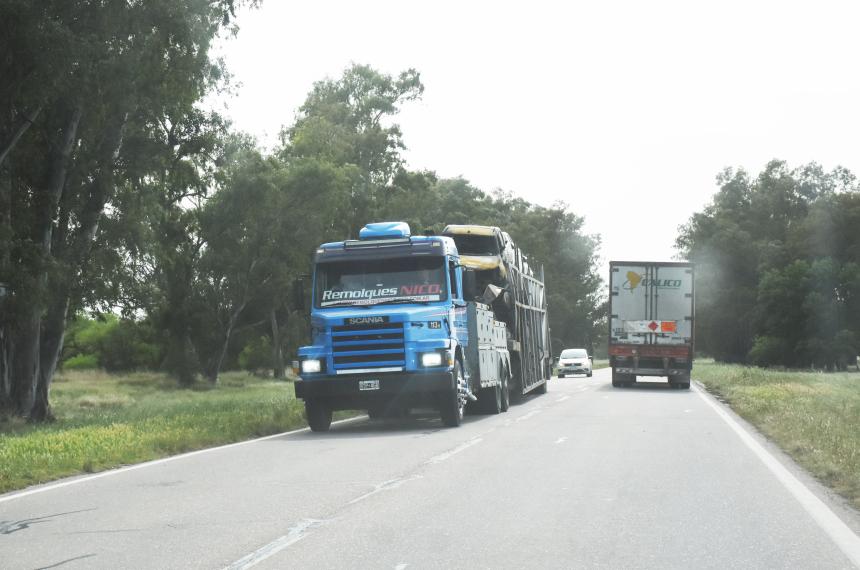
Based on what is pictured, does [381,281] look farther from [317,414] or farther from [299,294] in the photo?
[317,414]

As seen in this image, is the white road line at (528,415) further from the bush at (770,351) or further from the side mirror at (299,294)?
the bush at (770,351)

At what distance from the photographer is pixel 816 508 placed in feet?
32.7

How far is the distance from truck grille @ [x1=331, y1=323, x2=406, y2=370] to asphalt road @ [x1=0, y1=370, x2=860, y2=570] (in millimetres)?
2585

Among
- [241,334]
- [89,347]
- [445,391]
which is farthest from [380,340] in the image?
[89,347]

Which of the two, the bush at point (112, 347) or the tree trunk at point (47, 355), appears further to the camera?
the bush at point (112, 347)

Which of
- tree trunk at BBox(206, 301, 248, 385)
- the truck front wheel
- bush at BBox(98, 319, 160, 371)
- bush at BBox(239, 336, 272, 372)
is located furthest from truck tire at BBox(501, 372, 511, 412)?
bush at BBox(98, 319, 160, 371)

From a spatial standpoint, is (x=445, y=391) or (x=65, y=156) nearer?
(x=445, y=391)

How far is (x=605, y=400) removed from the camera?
1174 inches

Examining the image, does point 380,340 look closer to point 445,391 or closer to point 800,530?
point 445,391

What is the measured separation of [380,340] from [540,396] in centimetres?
1528

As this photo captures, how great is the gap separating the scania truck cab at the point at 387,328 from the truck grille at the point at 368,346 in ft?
0.06

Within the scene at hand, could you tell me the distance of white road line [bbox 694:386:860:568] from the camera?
26.7 feet

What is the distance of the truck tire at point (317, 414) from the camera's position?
1956 centimetres

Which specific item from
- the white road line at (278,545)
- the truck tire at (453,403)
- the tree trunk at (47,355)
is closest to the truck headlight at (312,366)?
the truck tire at (453,403)
